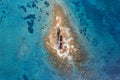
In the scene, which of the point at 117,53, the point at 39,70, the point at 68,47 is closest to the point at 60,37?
the point at 68,47

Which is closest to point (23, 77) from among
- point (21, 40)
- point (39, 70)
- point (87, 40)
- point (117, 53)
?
point (39, 70)

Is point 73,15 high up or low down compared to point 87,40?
up

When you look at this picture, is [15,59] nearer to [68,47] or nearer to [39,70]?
[39,70]

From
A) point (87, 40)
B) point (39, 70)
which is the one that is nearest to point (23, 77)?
point (39, 70)

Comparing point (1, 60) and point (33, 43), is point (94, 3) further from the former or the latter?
point (1, 60)

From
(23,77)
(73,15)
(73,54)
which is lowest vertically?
(23,77)

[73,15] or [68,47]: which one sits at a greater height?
[73,15]
